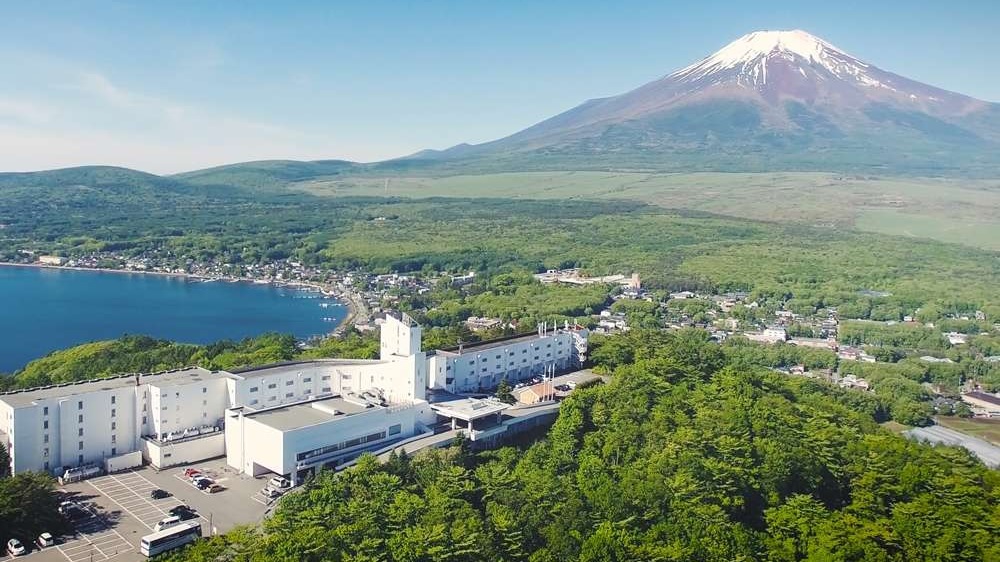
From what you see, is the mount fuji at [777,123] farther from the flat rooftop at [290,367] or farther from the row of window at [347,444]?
the row of window at [347,444]

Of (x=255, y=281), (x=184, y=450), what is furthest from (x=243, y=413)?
(x=255, y=281)

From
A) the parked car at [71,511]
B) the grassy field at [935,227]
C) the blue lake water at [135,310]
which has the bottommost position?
the blue lake water at [135,310]

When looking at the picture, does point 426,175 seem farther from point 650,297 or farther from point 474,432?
point 474,432

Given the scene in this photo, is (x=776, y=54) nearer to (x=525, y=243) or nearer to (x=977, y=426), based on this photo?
(x=525, y=243)

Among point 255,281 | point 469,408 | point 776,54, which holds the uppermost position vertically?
point 776,54

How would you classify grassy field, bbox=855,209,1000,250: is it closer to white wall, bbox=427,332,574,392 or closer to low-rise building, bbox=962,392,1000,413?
low-rise building, bbox=962,392,1000,413

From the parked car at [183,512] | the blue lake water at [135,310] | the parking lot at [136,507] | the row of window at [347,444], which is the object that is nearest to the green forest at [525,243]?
the blue lake water at [135,310]
